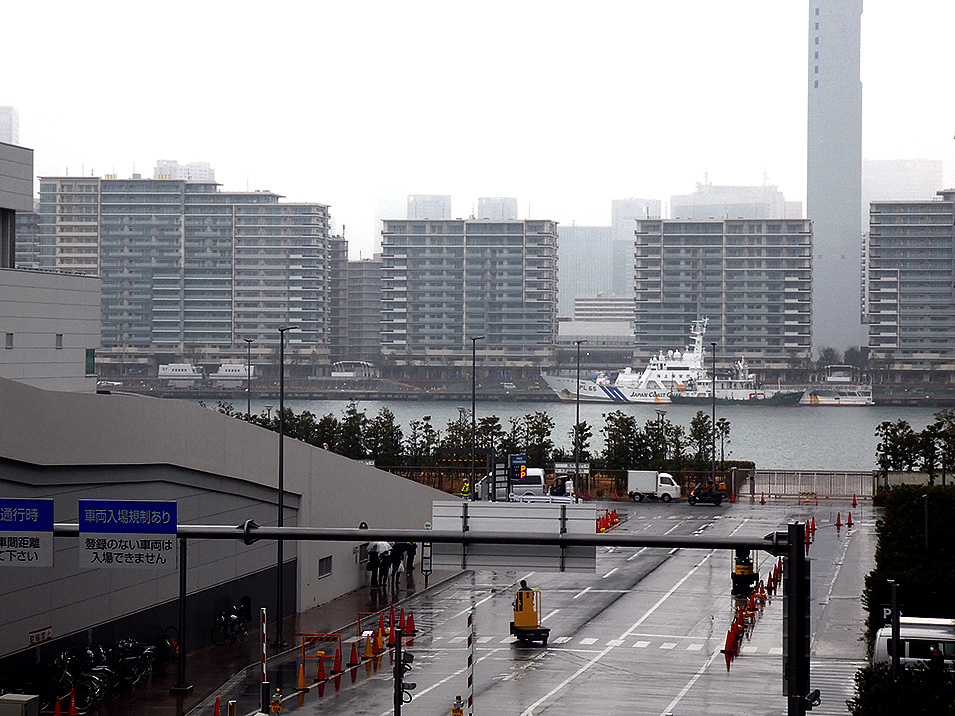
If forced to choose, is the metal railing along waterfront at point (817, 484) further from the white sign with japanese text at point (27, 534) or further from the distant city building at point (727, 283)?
the distant city building at point (727, 283)

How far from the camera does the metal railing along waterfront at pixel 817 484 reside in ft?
137

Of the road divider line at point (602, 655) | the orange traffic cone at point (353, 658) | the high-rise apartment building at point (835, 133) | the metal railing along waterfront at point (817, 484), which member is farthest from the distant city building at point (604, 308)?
the orange traffic cone at point (353, 658)

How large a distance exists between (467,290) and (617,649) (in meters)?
120

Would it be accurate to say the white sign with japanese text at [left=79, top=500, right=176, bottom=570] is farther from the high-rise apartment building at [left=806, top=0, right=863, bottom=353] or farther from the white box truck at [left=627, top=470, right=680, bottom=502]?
the high-rise apartment building at [left=806, top=0, right=863, bottom=353]

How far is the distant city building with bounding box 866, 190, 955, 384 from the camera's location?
4877 inches

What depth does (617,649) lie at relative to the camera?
17.6 metres

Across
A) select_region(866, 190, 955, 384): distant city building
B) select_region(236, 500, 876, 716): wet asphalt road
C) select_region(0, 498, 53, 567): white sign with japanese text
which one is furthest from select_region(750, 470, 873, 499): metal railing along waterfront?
select_region(866, 190, 955, 384): distant city building

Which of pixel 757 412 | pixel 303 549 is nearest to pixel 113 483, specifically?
pixel 303 549

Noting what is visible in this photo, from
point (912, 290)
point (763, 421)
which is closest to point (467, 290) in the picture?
point (912, 290)

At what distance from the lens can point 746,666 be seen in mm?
16531

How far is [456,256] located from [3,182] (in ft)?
374

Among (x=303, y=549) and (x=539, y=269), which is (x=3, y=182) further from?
(x=539, y=269)

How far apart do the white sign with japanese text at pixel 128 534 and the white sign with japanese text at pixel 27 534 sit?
175 mm

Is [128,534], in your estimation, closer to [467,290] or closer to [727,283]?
[727,283]
